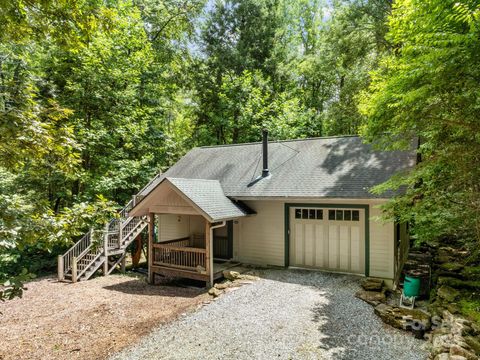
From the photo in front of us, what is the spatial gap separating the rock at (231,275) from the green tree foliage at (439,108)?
17.4 feet

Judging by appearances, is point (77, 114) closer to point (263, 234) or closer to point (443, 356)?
point (263, 234)

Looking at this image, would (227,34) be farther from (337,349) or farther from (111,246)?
(337,349)

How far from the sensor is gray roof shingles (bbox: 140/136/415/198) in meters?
10.1

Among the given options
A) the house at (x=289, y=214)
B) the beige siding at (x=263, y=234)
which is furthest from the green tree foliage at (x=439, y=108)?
the beige siding at (x=263, y=234)

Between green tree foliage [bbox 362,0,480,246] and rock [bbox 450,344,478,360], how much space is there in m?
1.73

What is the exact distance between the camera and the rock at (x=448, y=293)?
6550 millimetres

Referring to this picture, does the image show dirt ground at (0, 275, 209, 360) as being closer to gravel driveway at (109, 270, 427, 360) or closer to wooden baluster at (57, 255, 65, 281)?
wooden baluster at (57, 255, 65, 281)

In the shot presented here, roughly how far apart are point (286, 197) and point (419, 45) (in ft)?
20.4

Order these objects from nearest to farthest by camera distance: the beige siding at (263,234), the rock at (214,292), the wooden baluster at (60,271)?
the rock at (214,292), the beige siding at (263,234), the wooden baluster at (60,271)

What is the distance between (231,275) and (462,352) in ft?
21.3

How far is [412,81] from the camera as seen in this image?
491cm

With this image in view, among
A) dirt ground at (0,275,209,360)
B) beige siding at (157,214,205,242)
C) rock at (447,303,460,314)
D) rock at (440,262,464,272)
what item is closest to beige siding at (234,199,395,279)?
beige siding at (157,214,205,242)

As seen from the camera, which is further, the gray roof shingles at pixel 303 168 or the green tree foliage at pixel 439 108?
the gray roof shingles at pixel 303 168

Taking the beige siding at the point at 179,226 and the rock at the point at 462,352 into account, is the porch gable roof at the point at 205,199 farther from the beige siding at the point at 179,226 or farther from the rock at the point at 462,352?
the rock at the point at 462,352
